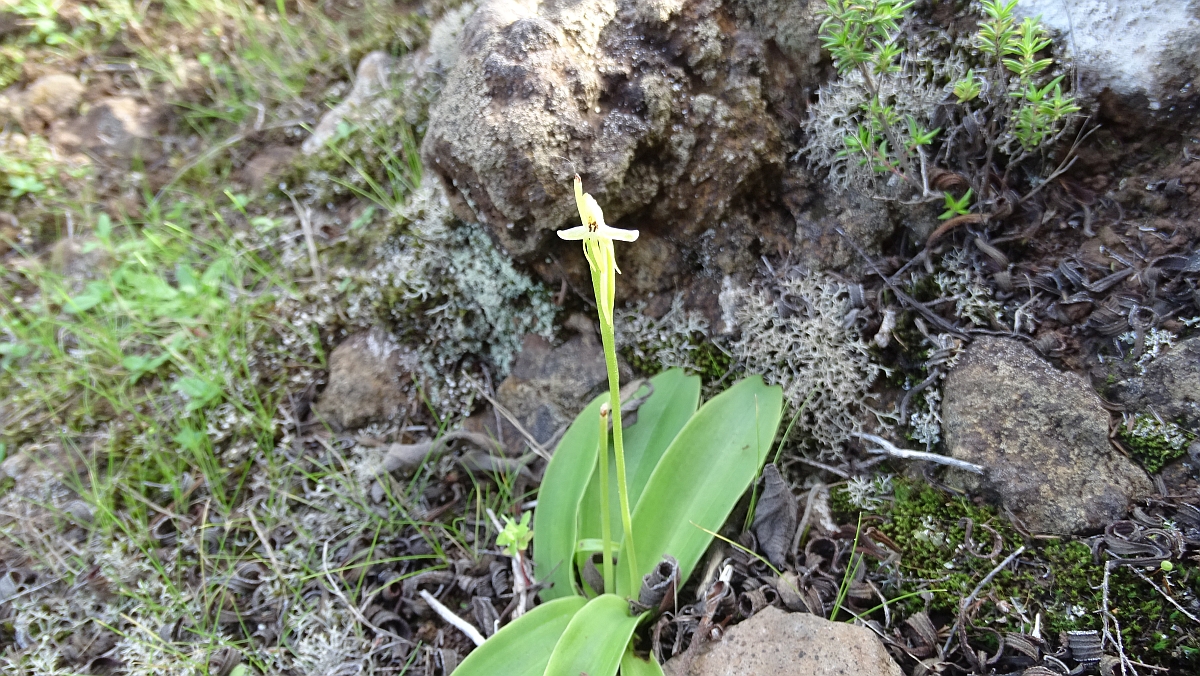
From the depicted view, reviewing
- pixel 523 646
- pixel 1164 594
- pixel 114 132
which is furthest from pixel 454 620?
pixel 114 132

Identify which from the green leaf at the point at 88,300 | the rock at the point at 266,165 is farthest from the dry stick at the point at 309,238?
the green leaf at the point at 88,300

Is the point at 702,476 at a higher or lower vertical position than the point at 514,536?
higher

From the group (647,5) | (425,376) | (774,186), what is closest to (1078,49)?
(774,186)

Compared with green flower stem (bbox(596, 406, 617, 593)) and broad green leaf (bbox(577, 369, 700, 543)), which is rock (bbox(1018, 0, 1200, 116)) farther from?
green flower stem (bbox(596, 406, 617, 593))

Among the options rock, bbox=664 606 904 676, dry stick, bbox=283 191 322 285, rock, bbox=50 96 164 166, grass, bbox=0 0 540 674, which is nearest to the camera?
rock, bbox=664 606 904 676

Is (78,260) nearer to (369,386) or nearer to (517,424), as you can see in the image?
(369,386)

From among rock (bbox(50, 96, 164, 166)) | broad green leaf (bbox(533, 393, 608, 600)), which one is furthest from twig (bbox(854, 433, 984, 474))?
rock (bbox(50, 96, 164, 166))
